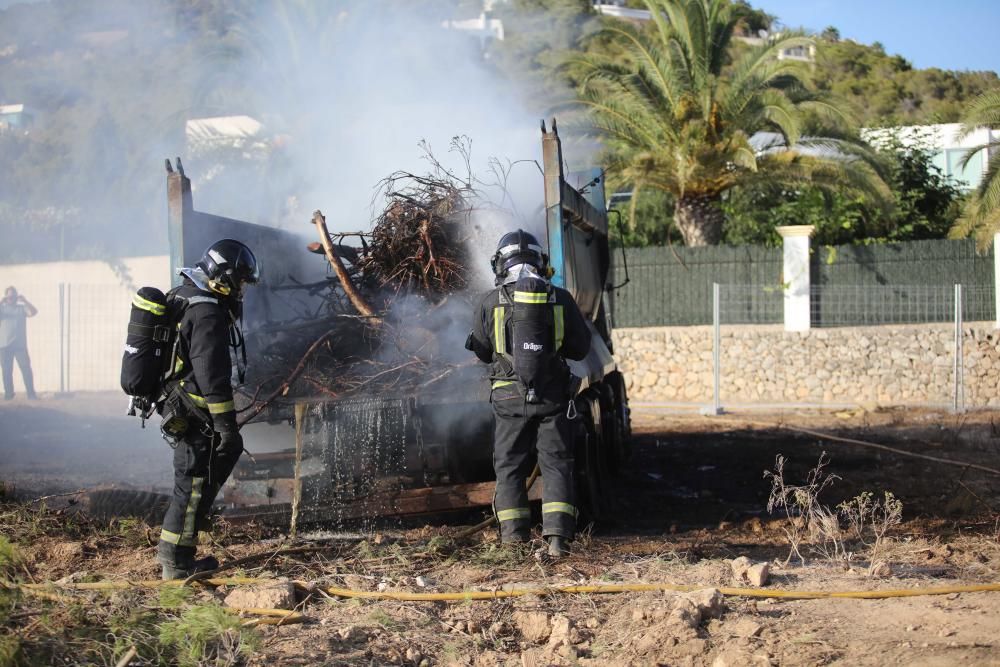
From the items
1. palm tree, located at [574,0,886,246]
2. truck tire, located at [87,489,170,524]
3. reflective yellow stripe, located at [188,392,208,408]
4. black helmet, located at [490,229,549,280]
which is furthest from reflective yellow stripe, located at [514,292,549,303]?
palm tree, located at [574,0,886,246]

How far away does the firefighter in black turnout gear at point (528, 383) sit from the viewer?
526 cm

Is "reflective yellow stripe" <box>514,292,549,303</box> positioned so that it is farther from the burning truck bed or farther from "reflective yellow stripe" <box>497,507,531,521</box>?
"reflective yellow stripe" <box>497,507,531,521</box>

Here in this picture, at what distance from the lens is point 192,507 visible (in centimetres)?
504

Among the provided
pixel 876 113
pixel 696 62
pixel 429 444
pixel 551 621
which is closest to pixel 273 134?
pixel 696 62

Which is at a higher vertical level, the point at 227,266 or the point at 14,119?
the point at 14,119

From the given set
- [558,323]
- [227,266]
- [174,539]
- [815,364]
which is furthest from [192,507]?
[815,364]

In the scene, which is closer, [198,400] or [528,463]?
[198,400]

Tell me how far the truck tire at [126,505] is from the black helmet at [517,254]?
3.07 metres

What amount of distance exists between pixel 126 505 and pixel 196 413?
2.34 m

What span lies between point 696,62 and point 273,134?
7692mm

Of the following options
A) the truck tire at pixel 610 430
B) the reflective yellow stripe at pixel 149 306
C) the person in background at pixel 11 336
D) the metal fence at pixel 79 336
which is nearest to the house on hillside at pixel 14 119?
the metal fence at pixel 79 336

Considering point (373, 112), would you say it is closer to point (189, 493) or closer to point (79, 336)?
point (189, 493)

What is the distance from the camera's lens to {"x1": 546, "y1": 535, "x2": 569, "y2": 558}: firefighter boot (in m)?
5.19

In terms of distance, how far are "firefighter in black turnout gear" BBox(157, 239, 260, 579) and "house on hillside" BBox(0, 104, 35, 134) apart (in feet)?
42.6
